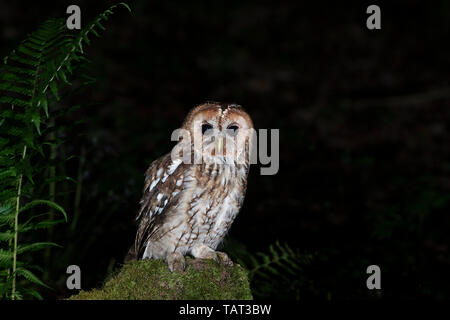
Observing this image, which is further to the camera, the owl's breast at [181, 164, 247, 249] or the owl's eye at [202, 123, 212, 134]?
the owl's breast at [181, 164, 247, 249]

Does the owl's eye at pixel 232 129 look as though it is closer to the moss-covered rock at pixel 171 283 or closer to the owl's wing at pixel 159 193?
the owl's wing at pixel 159 193

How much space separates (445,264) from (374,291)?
3.06 feet

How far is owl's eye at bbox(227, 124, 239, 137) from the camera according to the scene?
2.57 m

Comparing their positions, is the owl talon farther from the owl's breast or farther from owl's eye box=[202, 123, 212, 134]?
owl's eye box=[202, 123, 212, 134]

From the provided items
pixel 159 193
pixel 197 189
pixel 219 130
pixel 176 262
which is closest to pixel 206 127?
pixel 219 130

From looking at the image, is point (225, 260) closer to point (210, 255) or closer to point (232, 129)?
point (210, 255)

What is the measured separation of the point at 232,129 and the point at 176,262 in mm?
729

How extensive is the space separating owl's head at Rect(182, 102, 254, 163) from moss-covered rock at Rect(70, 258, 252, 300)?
0.58 metres

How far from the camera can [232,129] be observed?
8.45 ft

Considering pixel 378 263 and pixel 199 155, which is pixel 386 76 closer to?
pixel 378 263

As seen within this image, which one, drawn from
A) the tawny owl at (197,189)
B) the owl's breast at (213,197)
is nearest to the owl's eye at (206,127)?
the tawny owl at (197,189)

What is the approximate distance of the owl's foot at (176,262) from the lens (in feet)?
8.37

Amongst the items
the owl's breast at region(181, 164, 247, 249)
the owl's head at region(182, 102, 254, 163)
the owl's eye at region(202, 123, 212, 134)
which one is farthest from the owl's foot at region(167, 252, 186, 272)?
the owl's eye at region(202, 123, 212, 134)

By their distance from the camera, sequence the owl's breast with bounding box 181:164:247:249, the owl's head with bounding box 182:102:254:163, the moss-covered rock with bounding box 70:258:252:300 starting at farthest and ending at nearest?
the owl's breast with bounding box 181:164:247:249
the owl's head with bounding box 182:102:254:163
the moss-covered rock with bounding box 70:258:252:300
